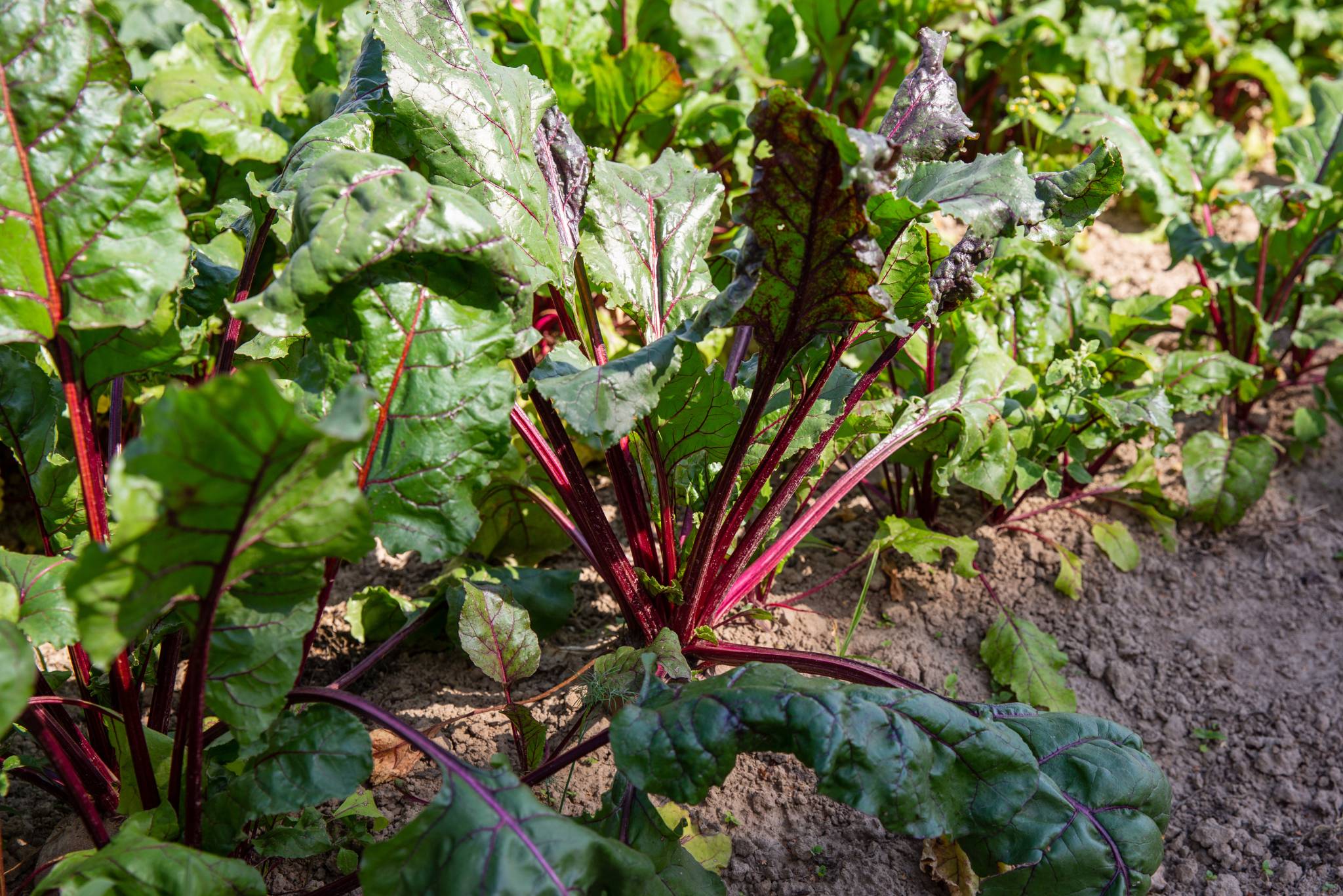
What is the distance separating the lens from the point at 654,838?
1.52m

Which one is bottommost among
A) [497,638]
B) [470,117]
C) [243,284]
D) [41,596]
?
[497,638]

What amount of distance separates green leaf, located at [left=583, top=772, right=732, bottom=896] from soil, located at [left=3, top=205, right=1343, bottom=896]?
0.53 ft

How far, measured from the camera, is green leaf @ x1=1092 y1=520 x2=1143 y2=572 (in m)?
2.54

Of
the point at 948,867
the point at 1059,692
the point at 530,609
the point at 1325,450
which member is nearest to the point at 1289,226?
the point at 1325,450

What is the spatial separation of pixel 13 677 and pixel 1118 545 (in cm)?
241

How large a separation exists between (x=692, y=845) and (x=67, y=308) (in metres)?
1.34

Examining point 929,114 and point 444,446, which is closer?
point 444,446

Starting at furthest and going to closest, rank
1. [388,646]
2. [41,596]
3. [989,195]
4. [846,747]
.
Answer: [388,646]
[989,195]
[41,596]
[846,747]

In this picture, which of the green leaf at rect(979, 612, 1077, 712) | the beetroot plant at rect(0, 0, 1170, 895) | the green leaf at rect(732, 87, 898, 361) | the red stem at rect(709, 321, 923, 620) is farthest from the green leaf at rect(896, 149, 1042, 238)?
the green leaf at rect(979, 612, 1077, 712)

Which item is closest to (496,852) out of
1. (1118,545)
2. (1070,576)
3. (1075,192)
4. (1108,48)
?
(1075,192)

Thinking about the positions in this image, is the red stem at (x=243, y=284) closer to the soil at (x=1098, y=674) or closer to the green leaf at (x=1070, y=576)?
the soil at (x=1098, y=674)

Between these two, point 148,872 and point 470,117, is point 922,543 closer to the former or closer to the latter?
point 470,117

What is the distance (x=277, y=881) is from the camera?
1.67 metres

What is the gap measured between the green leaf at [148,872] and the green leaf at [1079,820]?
1.08 meters
